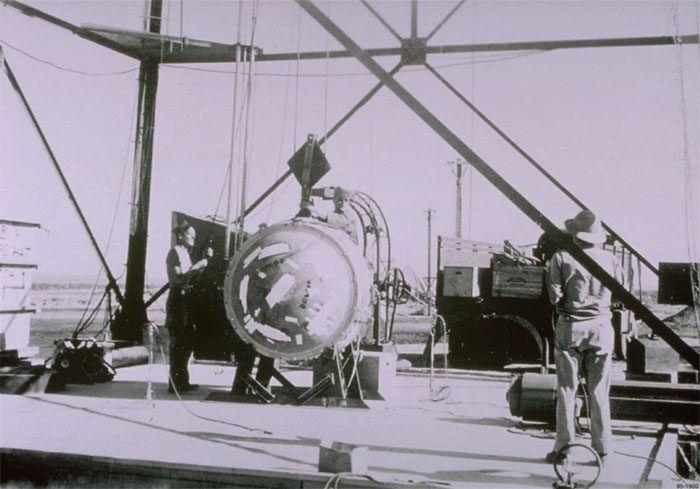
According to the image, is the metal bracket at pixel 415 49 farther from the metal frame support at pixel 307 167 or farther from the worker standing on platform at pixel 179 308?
the worker standing on platform at pixel 179 308

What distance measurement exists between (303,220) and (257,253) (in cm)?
64

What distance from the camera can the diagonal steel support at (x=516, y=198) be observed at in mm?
5938

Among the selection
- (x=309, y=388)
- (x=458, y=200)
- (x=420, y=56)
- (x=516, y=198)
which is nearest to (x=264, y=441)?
(x=309, y=388)

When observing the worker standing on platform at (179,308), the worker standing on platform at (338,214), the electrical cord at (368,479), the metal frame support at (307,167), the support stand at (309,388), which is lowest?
the electrical cord at (368,479)

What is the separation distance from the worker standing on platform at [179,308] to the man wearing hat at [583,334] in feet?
14.8

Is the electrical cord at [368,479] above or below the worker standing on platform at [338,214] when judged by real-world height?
below

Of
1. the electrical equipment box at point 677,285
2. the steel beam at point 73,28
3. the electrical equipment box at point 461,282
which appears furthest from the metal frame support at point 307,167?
the electrical equipment box at point 461,282

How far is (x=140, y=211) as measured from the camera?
11648 mm

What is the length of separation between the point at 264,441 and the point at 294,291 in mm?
1683

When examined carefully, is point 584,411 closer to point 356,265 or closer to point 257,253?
point 356,265

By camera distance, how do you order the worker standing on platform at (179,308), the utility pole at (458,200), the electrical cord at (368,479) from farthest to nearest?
the utility pole at (458,200) → the worker standing on platform at (179,308) → the electrical cord at (368,479)

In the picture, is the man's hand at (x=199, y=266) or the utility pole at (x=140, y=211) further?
the utility pole at (x=140, y=211)

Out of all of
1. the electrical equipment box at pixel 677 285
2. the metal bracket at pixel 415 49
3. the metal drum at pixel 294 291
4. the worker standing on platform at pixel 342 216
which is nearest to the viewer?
Answer: the metal drum at pixel 294 291

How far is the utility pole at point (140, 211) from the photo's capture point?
11.6m
